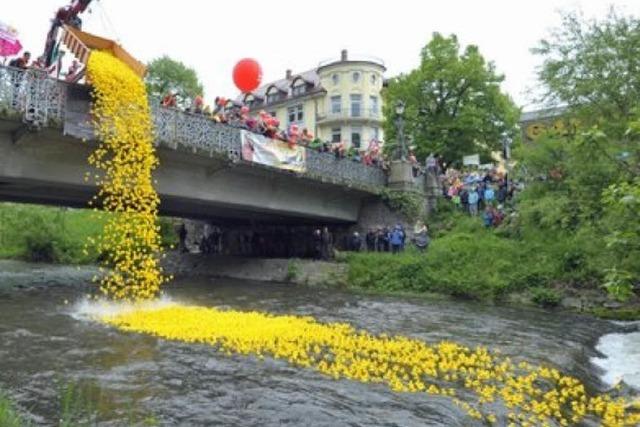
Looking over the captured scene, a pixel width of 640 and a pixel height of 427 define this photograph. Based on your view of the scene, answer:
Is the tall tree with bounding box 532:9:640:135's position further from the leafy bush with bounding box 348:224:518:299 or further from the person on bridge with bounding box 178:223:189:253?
the person on bridge with bounding box 178:223:189:253

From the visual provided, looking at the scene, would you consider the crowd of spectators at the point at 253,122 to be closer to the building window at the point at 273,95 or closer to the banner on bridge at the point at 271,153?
the banner on bridge at the point at 271,153

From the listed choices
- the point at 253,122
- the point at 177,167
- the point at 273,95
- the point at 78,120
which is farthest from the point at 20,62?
the point at 273,95

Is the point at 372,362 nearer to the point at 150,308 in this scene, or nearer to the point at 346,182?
the point at 150,308

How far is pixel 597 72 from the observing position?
22344 millimetres

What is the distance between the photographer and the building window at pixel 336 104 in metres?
73.2

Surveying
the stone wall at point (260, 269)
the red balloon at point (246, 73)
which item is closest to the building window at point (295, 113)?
the stone wall at point (260, 269)

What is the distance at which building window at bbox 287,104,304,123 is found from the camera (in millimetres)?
76938

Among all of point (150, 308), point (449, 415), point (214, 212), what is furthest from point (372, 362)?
point (214, 212)

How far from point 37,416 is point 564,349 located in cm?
1139

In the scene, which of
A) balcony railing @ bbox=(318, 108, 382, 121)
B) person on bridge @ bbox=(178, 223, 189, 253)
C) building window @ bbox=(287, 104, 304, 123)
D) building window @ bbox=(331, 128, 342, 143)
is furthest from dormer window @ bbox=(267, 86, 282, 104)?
person on bridge @ bbox=(178, 223, 189, 253)

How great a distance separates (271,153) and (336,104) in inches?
1996

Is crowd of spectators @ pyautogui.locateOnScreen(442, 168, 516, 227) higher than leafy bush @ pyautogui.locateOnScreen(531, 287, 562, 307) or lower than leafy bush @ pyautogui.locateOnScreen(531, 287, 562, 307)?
higher

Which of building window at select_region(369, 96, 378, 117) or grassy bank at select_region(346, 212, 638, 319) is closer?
grassy bank at select_region(346, 212, 638, 319)

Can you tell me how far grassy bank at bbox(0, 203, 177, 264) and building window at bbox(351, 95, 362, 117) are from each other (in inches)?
1352
